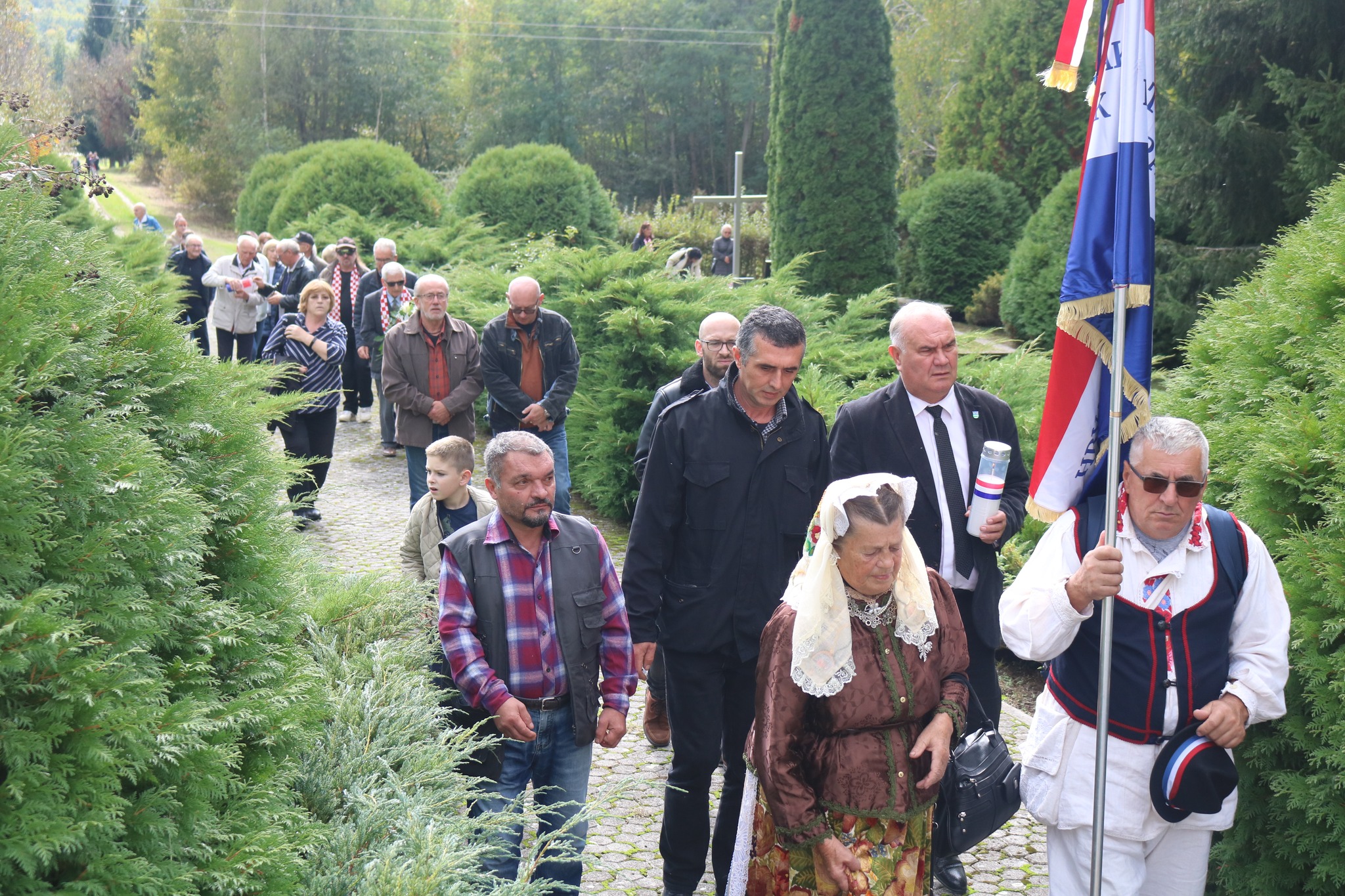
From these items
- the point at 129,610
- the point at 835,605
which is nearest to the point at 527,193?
the point at 835,605

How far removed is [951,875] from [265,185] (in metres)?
28.1

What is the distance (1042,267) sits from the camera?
17.2m

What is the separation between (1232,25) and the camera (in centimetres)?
1105

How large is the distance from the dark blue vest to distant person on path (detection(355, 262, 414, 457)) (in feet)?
28.1

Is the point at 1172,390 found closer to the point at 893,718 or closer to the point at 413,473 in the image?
the point at 893,718

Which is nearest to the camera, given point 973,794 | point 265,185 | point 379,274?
point 973,794

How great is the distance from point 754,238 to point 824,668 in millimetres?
24664

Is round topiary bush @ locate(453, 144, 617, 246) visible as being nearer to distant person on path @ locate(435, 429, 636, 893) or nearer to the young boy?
the young boy

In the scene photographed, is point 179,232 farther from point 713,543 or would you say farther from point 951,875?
point 951,875

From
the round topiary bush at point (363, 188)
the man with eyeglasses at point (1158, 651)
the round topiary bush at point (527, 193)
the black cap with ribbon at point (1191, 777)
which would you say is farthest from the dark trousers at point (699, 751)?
the round topiary bush at point (363, 188)

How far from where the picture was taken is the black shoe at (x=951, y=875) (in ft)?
14.9

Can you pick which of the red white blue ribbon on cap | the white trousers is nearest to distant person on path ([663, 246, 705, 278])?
the white trousers

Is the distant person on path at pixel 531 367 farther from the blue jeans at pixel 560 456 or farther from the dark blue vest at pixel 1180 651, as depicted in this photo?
the dark blue vest at pixel 1180 651

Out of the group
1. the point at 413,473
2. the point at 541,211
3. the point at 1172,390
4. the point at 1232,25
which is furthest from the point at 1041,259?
the point at 1172,390
